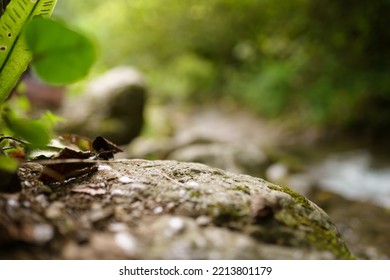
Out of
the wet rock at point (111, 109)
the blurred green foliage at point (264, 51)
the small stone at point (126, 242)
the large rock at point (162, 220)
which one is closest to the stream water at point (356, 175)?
A: the blurred green foliage at point (264, 51)

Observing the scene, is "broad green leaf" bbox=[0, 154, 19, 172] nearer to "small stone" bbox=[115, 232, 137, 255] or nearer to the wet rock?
"small stone" bbox=[115, 232, 137, 255]

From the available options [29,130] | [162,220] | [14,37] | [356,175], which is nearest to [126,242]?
[162,220]

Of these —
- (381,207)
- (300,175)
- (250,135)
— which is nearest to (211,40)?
(250,135)

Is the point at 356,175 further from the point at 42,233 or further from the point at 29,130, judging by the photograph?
the point at 42,233

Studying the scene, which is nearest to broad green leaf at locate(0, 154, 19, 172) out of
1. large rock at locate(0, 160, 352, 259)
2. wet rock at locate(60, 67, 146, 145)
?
large rock at locate(0, 160, 352, 259)

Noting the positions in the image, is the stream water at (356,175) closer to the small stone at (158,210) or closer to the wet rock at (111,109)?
the wet rock at (111,109)

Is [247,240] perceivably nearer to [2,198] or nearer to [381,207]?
[2,198]
